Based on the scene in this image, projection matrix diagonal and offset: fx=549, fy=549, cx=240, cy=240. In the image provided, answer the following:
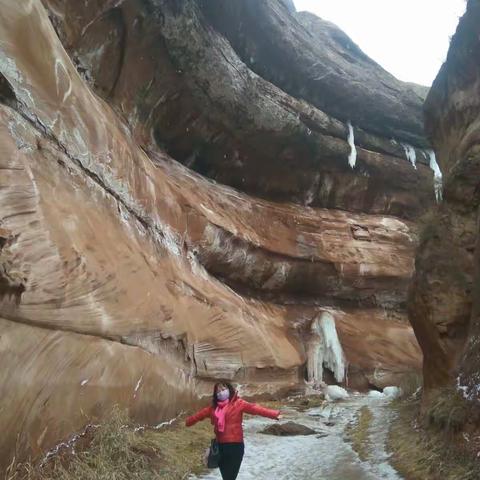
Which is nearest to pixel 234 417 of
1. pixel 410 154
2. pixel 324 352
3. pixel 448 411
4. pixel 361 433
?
pixel 448 411

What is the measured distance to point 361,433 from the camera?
10.4 meters

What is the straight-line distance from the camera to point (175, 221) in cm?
1453

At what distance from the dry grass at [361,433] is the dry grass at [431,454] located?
426 millimetres

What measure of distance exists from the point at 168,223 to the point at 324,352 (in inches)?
336

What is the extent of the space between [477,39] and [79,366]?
1049cm

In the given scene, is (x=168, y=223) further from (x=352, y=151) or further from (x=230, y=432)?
(x=352, y=151)

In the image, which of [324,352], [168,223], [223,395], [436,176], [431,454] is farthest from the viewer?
[436,176]

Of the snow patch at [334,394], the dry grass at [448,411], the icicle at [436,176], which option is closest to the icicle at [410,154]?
the icicle at [436,176]

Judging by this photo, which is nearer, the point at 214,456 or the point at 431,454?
the point at 214,456

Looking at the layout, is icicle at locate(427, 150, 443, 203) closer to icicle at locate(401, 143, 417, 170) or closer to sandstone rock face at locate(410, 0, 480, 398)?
icicle at locate(401, 143, 417, 170)

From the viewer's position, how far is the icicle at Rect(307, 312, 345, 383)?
61.5 feet

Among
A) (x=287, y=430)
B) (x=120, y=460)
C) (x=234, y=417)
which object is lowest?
(x=287, y=430)

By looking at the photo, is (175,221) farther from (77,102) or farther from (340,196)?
(340,196)

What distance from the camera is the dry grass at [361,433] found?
877 centimetres
